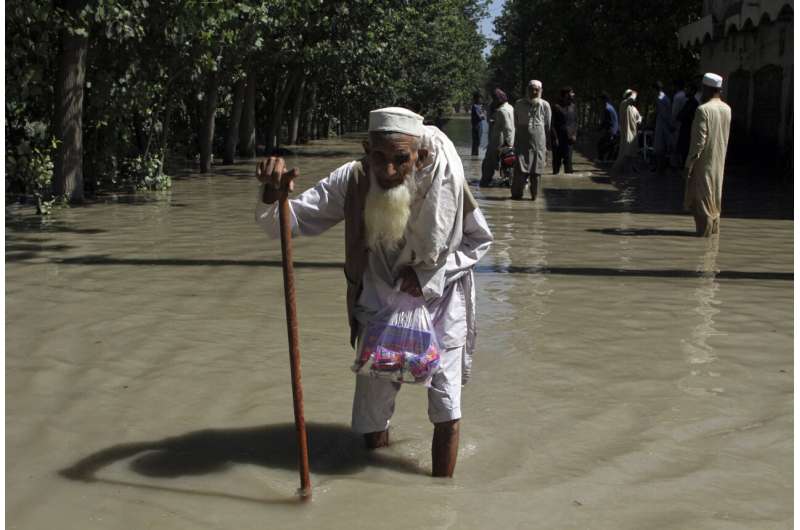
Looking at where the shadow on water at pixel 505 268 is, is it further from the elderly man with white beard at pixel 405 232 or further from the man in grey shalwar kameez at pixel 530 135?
the man in grey shalwar kameez at pixel 530 135

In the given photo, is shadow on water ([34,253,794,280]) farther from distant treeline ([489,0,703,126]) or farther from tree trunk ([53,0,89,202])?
distant treeline ([489,0,703,126])

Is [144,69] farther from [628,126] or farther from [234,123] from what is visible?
[234,123]

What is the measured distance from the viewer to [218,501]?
14.2ft

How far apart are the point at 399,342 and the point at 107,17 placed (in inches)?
378

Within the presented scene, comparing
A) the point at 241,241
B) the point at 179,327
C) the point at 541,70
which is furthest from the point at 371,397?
the point at 541,70

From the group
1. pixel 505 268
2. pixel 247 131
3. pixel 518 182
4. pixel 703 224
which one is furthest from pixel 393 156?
pixel 247 131

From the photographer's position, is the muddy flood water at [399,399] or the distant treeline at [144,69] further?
the distant treeline at [144,69]

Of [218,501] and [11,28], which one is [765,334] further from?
[11,28]

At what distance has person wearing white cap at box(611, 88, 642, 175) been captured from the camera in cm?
2077

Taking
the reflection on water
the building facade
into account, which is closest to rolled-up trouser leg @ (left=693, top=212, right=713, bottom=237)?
the reflection on water

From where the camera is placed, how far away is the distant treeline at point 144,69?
13.5 metres

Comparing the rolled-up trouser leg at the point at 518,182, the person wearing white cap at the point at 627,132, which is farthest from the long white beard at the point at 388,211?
the person wearing white cap at the point at 627,132

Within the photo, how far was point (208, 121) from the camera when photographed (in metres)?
22.3

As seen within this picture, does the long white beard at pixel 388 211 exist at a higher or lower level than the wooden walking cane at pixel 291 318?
higher
